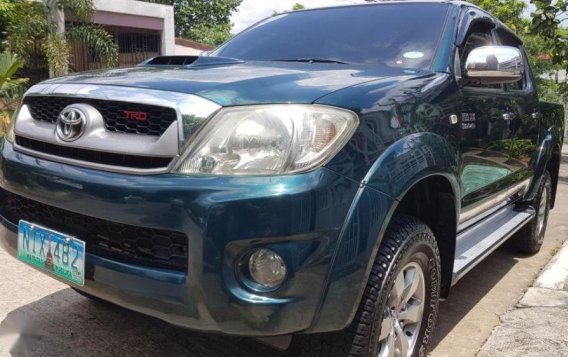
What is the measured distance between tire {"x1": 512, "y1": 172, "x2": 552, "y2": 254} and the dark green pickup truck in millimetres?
2141

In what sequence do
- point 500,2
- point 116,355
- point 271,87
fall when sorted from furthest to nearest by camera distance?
point 500,2 < point 116,355 < point 271,87

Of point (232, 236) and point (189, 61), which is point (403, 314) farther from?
point (189, 61)

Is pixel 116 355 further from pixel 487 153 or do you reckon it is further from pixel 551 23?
pixel 551 23

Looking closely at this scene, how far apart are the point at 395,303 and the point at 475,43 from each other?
1872 millimetres

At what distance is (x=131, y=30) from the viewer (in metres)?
15.1

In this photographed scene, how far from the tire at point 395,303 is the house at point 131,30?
11912mm

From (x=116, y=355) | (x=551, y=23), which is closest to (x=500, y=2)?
(x=551, y=23)

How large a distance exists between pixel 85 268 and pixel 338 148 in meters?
0.99

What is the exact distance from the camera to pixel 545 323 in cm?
311

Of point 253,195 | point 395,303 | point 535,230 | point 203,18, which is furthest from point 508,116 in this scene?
point 203,18

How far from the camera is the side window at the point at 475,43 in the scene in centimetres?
292

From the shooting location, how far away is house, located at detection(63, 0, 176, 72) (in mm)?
13430

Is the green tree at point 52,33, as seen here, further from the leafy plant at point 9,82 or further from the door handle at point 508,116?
the door handle at point 508,116

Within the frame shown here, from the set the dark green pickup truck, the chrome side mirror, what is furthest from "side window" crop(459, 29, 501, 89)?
the dark green pickup truck
